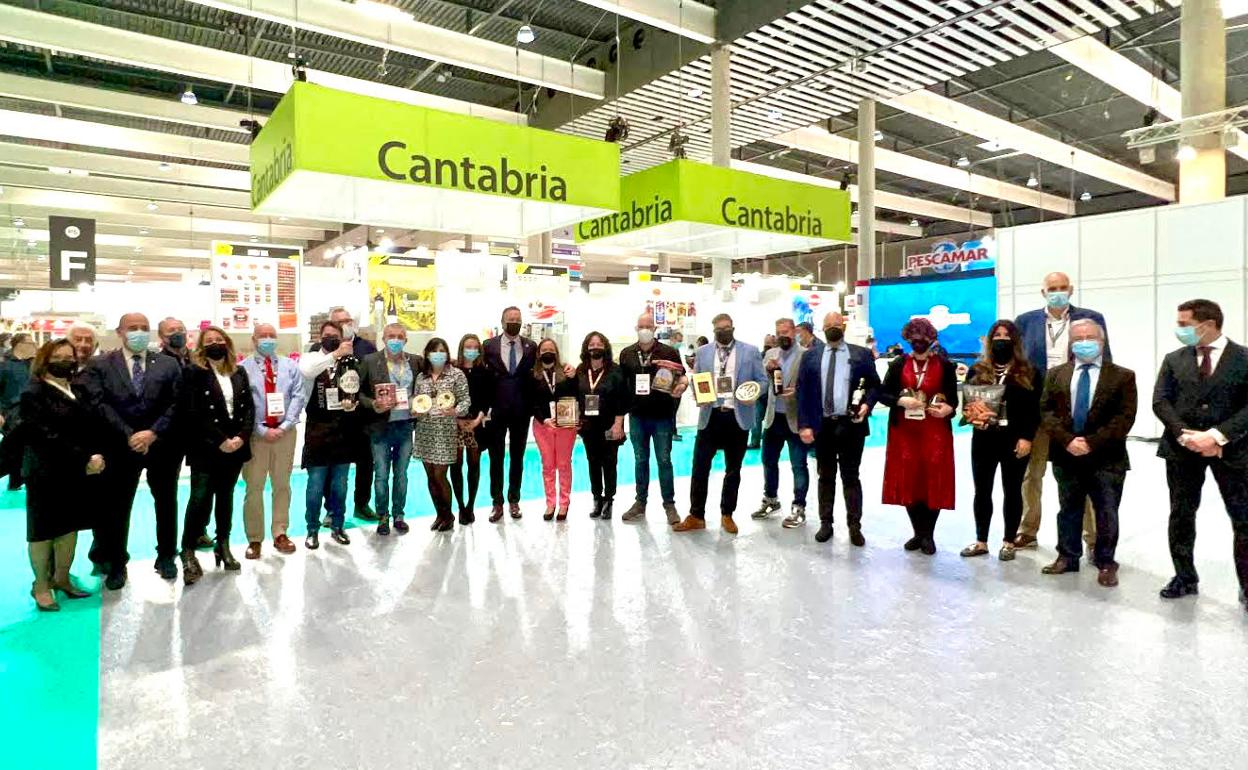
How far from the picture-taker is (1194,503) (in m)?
3.73

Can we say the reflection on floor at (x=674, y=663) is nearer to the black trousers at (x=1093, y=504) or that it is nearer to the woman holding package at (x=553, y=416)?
the black trousers at (x=1093, y=504)

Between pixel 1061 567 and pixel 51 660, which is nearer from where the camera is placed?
pixel 51 660

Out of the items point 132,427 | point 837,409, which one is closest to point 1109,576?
point 837,409

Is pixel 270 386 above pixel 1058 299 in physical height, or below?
below

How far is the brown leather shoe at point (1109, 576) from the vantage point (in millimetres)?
4094

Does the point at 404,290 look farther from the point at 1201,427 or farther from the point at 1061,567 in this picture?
the point at 1201,427

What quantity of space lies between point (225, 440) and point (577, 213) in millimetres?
3731

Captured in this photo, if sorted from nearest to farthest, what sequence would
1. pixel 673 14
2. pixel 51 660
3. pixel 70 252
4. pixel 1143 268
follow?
pixel 51 660 < pixel 673 14 < pixel 1143 268 < pixel 70 252

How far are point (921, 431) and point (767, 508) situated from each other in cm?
168

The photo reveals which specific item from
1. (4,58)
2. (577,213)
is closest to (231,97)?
(4,58)

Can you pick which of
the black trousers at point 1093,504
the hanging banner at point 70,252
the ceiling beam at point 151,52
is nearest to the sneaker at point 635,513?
the black trousers at point 1093,504

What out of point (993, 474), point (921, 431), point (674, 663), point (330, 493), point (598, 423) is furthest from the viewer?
point (598, 423)

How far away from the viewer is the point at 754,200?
812 cm

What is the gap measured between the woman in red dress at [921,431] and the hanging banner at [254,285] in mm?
6297
